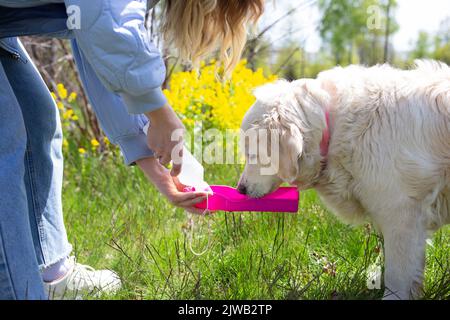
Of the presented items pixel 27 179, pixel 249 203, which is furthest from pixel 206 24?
pixel 27 179

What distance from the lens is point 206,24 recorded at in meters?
2.68

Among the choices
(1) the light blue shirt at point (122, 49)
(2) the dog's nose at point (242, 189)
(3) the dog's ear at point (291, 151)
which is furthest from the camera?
(2) the dog's nose at point (242, 189)

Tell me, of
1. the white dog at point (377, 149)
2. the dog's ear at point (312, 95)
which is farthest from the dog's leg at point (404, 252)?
the dog's ear at point (312, 95)

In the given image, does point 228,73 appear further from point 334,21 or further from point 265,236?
point 334,21

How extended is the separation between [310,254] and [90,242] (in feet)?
4.23

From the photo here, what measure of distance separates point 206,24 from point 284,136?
615 millimetres

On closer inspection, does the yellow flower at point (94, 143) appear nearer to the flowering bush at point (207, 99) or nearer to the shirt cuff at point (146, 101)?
the flowering bush at point (207, 99)

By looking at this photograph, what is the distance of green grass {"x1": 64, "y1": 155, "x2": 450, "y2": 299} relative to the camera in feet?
8.86

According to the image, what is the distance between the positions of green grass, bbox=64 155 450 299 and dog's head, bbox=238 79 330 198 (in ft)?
1.22

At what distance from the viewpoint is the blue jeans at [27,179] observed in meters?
2.35

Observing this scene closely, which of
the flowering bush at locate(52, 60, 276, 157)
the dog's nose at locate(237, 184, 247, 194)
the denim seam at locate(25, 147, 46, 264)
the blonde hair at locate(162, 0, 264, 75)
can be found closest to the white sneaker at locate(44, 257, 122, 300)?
the denim seam at locate(25, 147, 46, 264)

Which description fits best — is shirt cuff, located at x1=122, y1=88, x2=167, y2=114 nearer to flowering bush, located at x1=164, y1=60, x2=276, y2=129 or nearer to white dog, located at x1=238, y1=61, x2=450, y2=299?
white dog, located at x1=238, y1=61, x2=450, y2=299

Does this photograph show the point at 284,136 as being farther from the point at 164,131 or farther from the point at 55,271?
the point at 55,271

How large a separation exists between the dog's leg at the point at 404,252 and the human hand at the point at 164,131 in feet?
3.33
